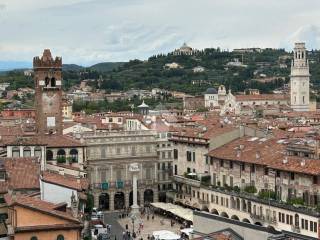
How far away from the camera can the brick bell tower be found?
3250 inches

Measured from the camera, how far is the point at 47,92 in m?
83.0

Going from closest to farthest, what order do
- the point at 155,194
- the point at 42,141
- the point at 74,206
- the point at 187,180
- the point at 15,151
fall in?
1. the point at 74,206
2. the point at 15,151
3. the point at 42,141
4. the point at 187,180
5. the point at 155,194

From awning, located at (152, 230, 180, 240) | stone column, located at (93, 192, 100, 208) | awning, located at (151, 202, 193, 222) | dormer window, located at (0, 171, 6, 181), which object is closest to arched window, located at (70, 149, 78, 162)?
stone column, located at (93, 192, 100, 208)

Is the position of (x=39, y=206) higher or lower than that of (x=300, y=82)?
lower

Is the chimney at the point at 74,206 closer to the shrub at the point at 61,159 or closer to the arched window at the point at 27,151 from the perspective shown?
the arched window at the point at 27,151

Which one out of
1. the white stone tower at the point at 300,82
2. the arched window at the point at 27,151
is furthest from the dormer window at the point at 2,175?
the white stone tower at the point at 300,82

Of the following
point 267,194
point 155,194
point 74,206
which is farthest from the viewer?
point 155,194

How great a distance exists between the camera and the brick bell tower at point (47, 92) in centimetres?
8256

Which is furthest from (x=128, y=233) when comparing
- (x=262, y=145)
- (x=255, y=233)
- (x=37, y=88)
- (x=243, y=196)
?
(x=255, y=233)

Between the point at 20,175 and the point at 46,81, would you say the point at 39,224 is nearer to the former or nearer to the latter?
the point at 20,175

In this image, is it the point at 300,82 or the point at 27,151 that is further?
the point at 300,82

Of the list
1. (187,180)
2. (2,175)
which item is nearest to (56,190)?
(2,175)

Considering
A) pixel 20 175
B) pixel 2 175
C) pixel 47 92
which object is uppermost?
pixel 47 92

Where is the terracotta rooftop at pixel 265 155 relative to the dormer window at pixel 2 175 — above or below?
below
